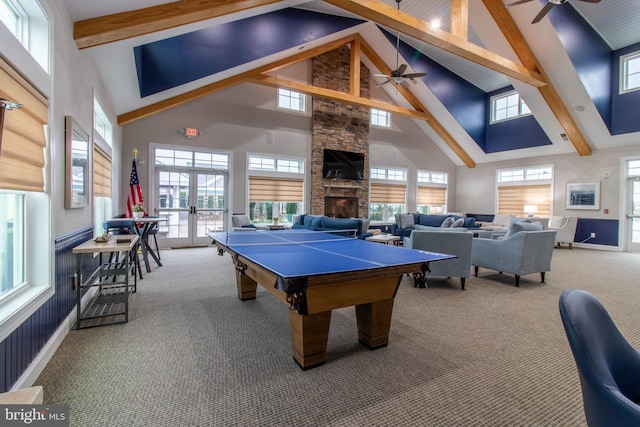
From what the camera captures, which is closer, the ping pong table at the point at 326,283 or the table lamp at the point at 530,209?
the ping pong table at the point at 326,283

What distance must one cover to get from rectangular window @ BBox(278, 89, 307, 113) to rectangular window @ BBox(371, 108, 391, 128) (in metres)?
2.58

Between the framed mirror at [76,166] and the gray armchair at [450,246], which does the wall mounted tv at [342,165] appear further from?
the framed mirror at [76,166]

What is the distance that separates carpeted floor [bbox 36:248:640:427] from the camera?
1.73 meters

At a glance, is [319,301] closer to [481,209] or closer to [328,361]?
[328,361]

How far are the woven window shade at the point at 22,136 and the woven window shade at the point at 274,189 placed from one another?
20.4 ft

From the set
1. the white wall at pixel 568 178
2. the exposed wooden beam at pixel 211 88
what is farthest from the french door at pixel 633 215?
the exposed wooden beam at pixel 211 88

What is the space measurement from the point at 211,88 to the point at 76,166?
460 centimetres

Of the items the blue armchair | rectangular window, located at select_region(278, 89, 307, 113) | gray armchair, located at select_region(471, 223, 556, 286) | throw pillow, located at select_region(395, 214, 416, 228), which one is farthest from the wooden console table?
throw pillow, located at select_region(395, 214, 416, 228)

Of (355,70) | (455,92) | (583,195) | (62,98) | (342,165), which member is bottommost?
(583,195)

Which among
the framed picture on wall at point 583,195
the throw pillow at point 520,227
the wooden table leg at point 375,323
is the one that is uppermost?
the framed picture on wall at point 583,195

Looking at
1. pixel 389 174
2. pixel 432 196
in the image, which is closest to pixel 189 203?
pixel 389 174

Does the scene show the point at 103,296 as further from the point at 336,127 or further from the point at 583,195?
the point at 583,195

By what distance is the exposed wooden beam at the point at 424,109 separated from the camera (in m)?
9.59

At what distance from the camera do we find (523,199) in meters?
10.1
